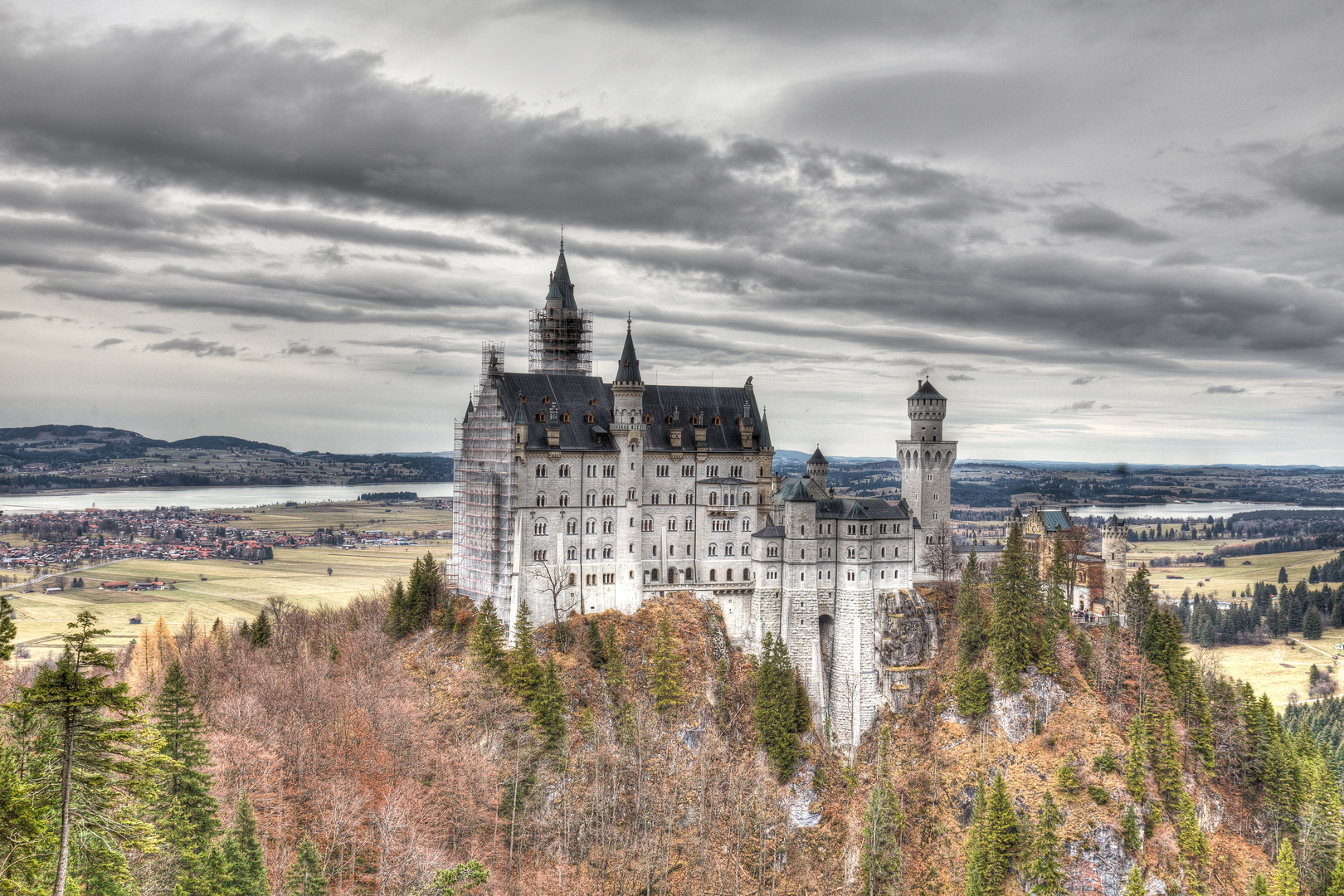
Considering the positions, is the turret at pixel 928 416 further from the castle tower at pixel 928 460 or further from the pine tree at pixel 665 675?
the pine tree at pixel 665 675

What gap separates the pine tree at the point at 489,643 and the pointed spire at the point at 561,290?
37839 millimetres

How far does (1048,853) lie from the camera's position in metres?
76.4

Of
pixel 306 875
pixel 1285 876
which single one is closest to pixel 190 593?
pixel 306 875

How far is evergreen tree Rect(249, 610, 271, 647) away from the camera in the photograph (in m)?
92.8

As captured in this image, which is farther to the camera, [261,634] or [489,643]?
[261,634]

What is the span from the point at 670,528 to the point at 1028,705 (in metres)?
36.0

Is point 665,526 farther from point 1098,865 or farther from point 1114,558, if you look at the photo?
point 1114,558

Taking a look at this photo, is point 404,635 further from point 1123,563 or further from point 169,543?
point 169,543

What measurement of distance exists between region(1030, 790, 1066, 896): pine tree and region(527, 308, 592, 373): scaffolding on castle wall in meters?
62.8

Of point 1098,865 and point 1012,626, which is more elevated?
point 1012,626

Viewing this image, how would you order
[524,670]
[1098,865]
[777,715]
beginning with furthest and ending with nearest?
[777,715], [524,670], [1098,865]

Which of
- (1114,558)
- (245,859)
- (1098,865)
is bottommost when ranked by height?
(1098,865)

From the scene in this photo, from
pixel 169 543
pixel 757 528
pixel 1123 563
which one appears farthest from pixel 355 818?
pixel 169 543

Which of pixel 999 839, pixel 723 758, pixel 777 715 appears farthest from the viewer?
pixel 777 715
